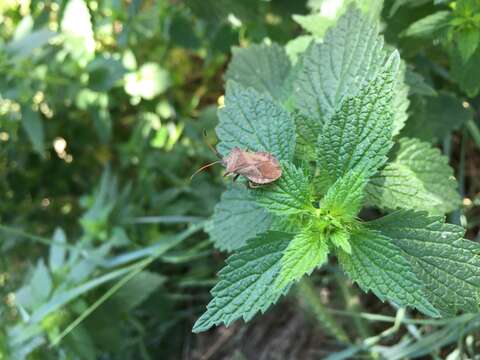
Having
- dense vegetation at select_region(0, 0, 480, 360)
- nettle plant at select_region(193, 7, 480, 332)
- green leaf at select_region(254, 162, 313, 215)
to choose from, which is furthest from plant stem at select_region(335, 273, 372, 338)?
green leaf at select_region(254, 162, 313, 215)

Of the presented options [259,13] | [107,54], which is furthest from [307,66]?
[107,54]

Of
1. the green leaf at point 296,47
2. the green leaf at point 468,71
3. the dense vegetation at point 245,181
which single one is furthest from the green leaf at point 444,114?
the green leaf at point 296,47

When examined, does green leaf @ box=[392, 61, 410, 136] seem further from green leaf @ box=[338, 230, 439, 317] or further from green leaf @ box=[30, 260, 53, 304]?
green leaf @ box=[30, 260, 53, 304]

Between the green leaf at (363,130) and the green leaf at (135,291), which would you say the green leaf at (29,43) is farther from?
the green leaf at (363,130)

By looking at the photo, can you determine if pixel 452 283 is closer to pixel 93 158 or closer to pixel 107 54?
pixel 107 54

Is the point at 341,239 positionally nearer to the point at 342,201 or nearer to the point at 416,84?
the point at 342,201

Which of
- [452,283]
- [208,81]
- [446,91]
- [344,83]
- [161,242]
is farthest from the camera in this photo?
[208,81]
